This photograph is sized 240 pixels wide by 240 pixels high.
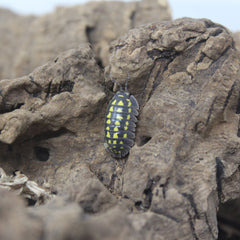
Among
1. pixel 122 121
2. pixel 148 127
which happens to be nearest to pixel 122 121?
pixel 122 121

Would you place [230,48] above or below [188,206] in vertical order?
above

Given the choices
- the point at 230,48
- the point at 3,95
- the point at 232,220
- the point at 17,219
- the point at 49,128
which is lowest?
the point at 232,220

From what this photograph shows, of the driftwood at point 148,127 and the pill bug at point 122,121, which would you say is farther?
the pill bug at point 122,121

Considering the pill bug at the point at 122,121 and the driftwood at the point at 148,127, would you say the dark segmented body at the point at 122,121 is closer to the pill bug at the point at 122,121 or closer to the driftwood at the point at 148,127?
the pill bug at the point at 122,121

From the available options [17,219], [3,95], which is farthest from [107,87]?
[17,219]

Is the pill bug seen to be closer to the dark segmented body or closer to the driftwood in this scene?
the dark segmented body

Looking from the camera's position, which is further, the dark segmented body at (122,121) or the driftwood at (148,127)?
the dark segmented body at (122,121)

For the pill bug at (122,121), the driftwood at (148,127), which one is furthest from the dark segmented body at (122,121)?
the driftwood at (148,127)

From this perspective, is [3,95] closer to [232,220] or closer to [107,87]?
[107,87]
